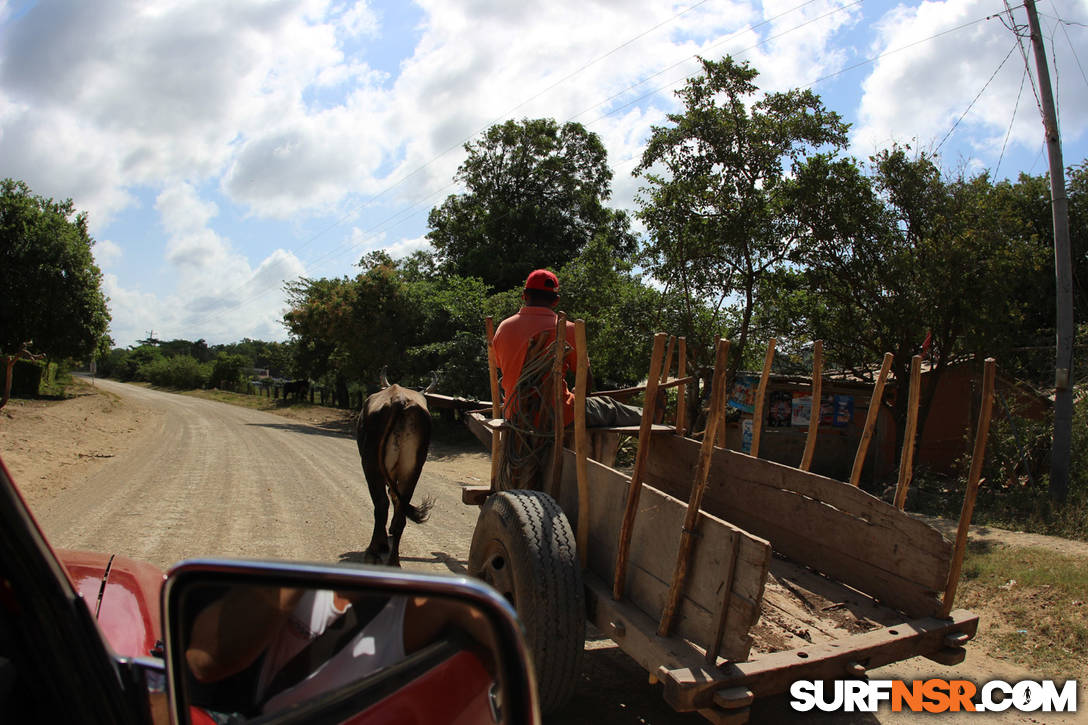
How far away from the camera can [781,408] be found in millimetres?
13469

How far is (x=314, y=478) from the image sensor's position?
10.4 m

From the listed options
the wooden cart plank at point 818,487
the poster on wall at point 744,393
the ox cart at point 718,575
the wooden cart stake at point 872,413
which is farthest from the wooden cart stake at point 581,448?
the poster on wall at point 744,393

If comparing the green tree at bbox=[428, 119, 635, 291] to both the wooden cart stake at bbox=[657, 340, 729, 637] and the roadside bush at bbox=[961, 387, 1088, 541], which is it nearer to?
the roadside bush at bbox=[961, 387, 1088, 541]

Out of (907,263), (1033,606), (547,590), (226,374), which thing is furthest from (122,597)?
(226,374)

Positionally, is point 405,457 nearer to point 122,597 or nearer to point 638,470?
point 638,470

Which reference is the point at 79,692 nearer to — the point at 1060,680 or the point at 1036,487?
the point at 1060,680

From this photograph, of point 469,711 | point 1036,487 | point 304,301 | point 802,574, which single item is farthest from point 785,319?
point 304,301

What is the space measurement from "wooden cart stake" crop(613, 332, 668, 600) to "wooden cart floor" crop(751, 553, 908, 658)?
25.4 inches

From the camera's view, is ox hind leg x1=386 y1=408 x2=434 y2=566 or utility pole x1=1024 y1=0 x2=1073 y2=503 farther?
utility pole x1=1024 y1=0 x2=1073 y2=503

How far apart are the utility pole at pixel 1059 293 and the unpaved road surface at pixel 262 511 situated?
5.55 metres

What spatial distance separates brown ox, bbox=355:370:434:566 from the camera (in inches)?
227

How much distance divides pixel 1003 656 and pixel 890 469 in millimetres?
9950

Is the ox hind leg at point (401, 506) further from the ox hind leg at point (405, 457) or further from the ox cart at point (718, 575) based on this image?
the ox cart at point (718, 575)

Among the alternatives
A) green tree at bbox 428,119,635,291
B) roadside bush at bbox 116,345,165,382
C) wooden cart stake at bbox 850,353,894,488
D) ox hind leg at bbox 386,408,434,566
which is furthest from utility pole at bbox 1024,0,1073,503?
roadside bush at bbox 116,345,165,382
